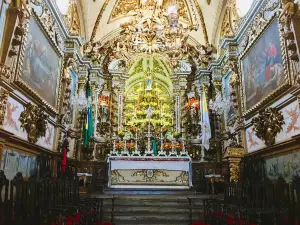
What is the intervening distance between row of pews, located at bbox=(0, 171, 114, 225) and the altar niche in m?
6.03

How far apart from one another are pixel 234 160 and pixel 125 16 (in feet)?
29.8

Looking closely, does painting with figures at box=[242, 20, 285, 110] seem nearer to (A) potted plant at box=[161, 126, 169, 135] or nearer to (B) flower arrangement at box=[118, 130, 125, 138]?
(A) potted plant at box=[161, 126, 169, 135]

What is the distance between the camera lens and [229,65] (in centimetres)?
1034

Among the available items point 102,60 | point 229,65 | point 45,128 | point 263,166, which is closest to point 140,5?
point 102,60

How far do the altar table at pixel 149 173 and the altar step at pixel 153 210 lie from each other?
2486 millimetres

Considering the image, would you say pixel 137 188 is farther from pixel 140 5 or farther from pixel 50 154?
pixel 140 5

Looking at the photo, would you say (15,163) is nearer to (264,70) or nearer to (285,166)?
(285,166)

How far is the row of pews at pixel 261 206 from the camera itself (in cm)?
440

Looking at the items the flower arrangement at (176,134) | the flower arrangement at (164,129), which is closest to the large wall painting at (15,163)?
the flower arrangement at (164,129)

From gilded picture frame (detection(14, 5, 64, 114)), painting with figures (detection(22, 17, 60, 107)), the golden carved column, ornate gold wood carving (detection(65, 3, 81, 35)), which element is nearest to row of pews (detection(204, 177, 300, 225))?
the golden carved column

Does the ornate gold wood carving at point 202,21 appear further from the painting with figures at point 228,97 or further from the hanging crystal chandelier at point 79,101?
the hanging crystal chandelier at point 79,101

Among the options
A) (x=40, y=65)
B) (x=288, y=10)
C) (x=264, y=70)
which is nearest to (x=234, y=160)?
(x=264, y=70)

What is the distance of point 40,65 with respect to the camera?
25.8 ft

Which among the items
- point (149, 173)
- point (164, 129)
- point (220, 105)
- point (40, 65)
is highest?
point (40, 65)
